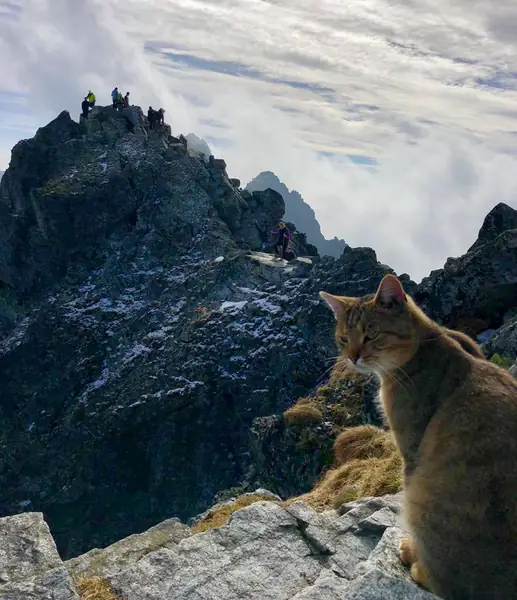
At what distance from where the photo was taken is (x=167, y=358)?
153ft

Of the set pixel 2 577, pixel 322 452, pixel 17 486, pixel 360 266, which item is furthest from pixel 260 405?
pixel 2 577

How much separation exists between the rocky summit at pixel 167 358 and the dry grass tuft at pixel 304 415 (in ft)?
1.56

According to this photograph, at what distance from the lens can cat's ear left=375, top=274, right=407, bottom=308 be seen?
5312 millimetres

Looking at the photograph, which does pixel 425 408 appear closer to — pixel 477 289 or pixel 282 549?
pixel 282 549

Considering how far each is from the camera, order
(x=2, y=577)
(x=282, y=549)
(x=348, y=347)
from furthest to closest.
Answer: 1. (x=282, y=549)
2. (x=2, y=577)
3. (x=348, y=347)

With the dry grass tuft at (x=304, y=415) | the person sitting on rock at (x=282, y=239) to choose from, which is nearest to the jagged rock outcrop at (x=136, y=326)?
the person sitting on rock at (x=282, y=239)

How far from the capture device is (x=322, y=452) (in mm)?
22891

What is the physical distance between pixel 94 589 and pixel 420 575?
4.31 metres


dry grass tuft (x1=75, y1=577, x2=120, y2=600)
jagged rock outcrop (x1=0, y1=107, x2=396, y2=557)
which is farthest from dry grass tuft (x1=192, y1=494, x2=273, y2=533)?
jagged rock outcrop (x1=0, y1=107, x2=396, y2=557)

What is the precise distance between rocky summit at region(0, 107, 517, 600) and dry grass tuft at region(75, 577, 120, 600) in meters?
0.10

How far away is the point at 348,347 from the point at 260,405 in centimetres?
3636

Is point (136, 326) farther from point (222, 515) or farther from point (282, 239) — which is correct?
point (222, 515)

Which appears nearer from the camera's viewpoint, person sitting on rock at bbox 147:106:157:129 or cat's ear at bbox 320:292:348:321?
cat's ear at bbox 320:292:348:321

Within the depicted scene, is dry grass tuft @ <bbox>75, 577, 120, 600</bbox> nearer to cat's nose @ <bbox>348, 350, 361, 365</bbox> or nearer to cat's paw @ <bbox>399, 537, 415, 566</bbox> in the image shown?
cat's paw @ <bbox>399, 537, 415, 566</bbox>
